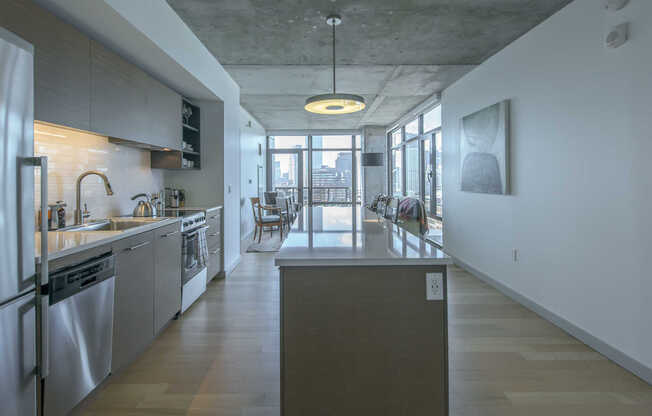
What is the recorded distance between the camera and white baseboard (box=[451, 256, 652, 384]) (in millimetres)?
2250

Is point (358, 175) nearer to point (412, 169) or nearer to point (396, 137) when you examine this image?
point (396, 137)

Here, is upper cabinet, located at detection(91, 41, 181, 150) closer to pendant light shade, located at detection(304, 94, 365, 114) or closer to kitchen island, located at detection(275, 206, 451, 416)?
pendant light shade, located at detection(304, 94, 365, 114)

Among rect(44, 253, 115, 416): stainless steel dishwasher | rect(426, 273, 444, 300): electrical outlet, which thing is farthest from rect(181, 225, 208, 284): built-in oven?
rect(426, 273, 444, 300): electrical outlet

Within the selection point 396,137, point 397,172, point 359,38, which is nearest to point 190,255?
point 359,38

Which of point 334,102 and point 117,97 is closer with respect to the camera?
point 117,97

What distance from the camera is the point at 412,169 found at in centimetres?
809

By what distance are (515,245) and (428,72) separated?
262cm

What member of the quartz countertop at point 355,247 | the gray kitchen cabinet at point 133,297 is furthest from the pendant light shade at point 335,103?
the gray kitchen cabinet at point 133,297

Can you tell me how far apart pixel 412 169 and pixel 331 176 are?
3.14 metres

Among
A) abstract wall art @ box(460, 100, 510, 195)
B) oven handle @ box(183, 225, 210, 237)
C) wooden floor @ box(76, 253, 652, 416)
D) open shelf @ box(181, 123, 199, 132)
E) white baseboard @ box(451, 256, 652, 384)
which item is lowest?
wooden floor @ box(76, 253, 652, 416)

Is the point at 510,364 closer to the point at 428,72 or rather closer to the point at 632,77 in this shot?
the point at 632,77

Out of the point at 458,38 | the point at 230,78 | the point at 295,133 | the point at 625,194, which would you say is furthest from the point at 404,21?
the point at 295,133

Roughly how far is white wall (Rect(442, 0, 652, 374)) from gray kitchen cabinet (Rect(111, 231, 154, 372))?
3.23 m

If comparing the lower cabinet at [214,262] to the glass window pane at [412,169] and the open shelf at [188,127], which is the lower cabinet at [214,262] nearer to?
the open shelf at [188,127]
